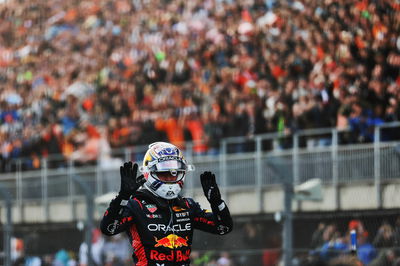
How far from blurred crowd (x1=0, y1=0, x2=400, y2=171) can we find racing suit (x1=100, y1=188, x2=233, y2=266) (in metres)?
6.68

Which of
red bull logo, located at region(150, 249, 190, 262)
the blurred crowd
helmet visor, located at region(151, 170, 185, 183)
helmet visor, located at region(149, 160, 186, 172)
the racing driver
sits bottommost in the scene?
red bull logo, located at region(150, 249, 190, 262)

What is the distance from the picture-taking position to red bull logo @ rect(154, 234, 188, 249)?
6242mm

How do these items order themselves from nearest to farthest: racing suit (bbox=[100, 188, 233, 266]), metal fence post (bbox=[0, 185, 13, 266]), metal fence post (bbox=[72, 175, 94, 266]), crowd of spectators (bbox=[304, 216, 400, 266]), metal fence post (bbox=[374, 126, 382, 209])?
Result: racing suit (bbox=[100, 188, 233, 266]) → crowd of spectators (bbox=[304, 216, 400, 266]) → metal fence post (bbox=[374, 126, 382, 209]) → metal fence post (bbox=[72, 175, 94, 266]) → metal fence post (bbox=[0, 185, 13, 266])

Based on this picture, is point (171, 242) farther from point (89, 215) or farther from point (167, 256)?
point (89, 215)

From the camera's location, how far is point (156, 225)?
6.25m

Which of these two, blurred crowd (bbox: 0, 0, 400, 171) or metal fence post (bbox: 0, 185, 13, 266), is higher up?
blurred crowd (bbox: 0, 0, 400, 171)

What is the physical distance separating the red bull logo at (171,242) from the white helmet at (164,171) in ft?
0.91

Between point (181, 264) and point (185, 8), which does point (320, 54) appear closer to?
point (185, 8)

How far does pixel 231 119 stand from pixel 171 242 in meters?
8.95

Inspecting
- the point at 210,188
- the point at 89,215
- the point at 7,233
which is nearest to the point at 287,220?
the point at 89,215

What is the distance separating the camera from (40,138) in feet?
62.7

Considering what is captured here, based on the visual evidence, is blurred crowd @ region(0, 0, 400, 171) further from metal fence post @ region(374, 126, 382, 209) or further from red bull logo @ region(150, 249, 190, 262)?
red bull logo @ region(150, 249, 190, 262)

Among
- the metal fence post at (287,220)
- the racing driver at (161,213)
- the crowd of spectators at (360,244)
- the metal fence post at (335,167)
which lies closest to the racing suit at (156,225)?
the racing driver at (161,213)

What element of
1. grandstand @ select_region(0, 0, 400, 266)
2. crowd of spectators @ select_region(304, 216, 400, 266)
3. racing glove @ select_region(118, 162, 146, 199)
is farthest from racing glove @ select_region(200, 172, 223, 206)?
grandstand @ select_region(0, 0, 400, 266)
